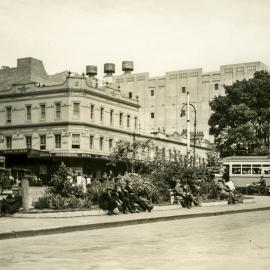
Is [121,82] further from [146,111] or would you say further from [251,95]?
[251,95]

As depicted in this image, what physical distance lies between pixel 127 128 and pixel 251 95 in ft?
49.4

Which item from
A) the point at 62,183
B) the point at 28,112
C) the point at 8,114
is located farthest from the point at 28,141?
the point at 62,183

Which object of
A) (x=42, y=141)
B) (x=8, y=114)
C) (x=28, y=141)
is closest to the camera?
(x=42, y=141)

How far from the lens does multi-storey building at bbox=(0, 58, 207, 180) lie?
183ft

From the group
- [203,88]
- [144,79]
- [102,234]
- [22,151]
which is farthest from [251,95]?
[102,234]

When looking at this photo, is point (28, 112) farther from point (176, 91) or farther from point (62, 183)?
point (62, 183)

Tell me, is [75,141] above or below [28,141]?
below

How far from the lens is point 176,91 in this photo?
90000mm


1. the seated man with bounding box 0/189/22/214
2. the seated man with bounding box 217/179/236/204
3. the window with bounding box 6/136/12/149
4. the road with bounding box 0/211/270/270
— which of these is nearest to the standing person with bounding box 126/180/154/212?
the seated man with bounding box 0/189/22/214

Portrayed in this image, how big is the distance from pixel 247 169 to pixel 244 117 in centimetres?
1188

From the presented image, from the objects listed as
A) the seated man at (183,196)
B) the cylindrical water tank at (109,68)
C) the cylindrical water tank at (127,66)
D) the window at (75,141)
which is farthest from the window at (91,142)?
the cylindrical water tank at (127,66)

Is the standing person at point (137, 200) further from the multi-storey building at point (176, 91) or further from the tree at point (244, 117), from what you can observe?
the multi-storey building at point (176, 91)

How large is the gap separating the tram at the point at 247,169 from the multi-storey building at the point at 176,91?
38.1 m

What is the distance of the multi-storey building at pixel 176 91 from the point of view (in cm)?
8619
